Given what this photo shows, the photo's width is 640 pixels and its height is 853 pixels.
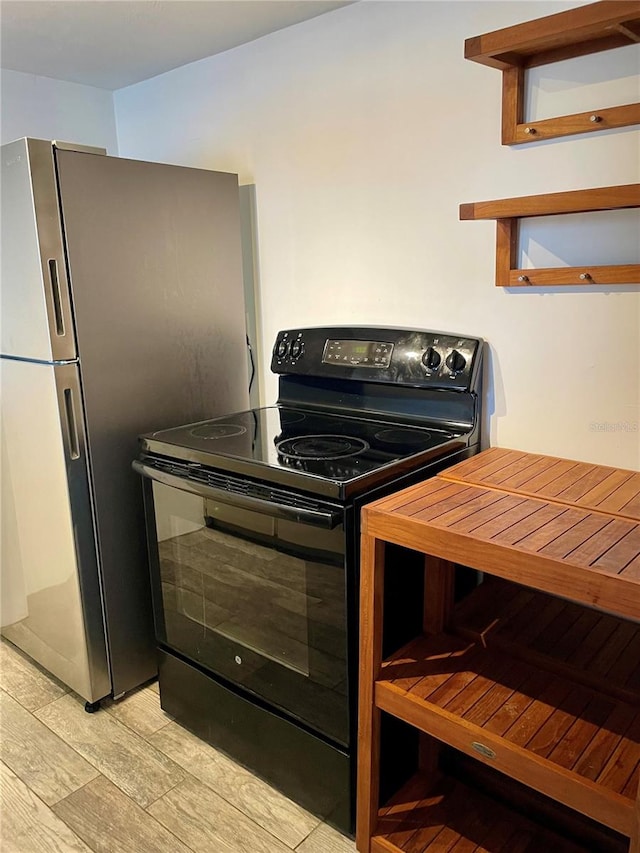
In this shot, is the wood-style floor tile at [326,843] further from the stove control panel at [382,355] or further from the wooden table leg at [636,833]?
the stove control panel at [382,355]

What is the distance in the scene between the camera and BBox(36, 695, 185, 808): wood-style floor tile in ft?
5.47

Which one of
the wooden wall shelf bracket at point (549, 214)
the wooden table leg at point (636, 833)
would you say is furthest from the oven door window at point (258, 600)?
the wooden wall shelf bracket at point (549, 214)

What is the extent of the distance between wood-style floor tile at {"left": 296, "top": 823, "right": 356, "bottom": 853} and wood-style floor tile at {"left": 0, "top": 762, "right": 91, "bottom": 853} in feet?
1.66

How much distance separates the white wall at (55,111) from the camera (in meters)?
2.20

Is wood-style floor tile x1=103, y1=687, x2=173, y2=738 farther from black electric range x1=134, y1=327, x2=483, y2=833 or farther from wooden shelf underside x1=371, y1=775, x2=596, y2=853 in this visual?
wooden shelf underside x1=371, y1=775, x2=596, y2=853

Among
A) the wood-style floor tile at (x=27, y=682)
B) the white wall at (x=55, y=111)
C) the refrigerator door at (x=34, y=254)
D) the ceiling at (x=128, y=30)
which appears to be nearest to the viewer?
the refrigerator door at (x=34, y=254)

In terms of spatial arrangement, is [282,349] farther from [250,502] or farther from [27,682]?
[27,682]

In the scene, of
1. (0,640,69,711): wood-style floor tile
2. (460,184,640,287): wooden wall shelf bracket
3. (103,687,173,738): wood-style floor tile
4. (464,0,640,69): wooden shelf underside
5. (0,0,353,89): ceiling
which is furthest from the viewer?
(0,640,69,711): wood-style floor tile

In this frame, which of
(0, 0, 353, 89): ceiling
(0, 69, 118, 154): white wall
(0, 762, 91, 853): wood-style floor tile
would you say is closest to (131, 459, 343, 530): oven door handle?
(0, 762, 91, 853): wood-style floor tile

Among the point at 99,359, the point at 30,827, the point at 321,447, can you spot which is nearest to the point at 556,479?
the point at 321,447

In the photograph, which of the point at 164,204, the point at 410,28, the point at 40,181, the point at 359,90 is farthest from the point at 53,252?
the point at 410,28

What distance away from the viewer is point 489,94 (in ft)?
5.09

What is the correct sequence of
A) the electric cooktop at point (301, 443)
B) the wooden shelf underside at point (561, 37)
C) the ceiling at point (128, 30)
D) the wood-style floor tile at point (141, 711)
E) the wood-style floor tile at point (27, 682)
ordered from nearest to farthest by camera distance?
the wooden shelf underside at point (561, 37) → the electric cooktop at point (301, 443) → the ceiling at point (128, 30) → the wood-style floor tile at point (141, 711) → the wood-style floor tile at point (27, 682)

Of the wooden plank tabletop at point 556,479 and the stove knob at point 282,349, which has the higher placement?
the stove knob at point 282,349
